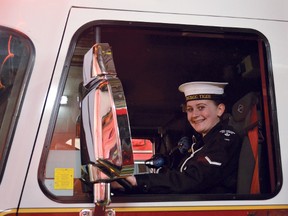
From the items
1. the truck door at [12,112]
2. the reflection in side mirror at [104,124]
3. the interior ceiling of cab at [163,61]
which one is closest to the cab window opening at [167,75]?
the interior ceiling of cab at [163,61]

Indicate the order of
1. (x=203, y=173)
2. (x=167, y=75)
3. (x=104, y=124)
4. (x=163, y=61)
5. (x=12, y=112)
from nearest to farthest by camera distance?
(x=104, y=124) → (x=12, y=112) → (x=203, y=173) → (x=163, y=61) → (x=167, y=75)

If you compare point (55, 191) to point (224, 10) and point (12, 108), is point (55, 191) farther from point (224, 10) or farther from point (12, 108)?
point (224, 10)

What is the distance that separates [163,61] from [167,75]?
240mm

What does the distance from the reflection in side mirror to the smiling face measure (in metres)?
1.29

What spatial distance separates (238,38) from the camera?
2488mm

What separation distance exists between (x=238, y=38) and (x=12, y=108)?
1231 millimetres

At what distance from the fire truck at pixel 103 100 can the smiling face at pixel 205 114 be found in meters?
0.18

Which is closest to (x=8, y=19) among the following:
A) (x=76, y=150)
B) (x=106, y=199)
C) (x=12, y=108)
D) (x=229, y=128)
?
(x=12, y=108)

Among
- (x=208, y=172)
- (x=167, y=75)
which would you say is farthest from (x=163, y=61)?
(x=208, y=172)

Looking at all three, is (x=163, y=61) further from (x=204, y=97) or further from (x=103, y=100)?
(x=103, y=100)

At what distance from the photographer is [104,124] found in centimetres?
164

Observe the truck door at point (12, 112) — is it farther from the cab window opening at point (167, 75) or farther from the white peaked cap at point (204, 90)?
the white peaked cap at point (204, 90)

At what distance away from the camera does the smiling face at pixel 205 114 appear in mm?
2957

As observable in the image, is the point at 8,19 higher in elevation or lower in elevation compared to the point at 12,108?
higher
